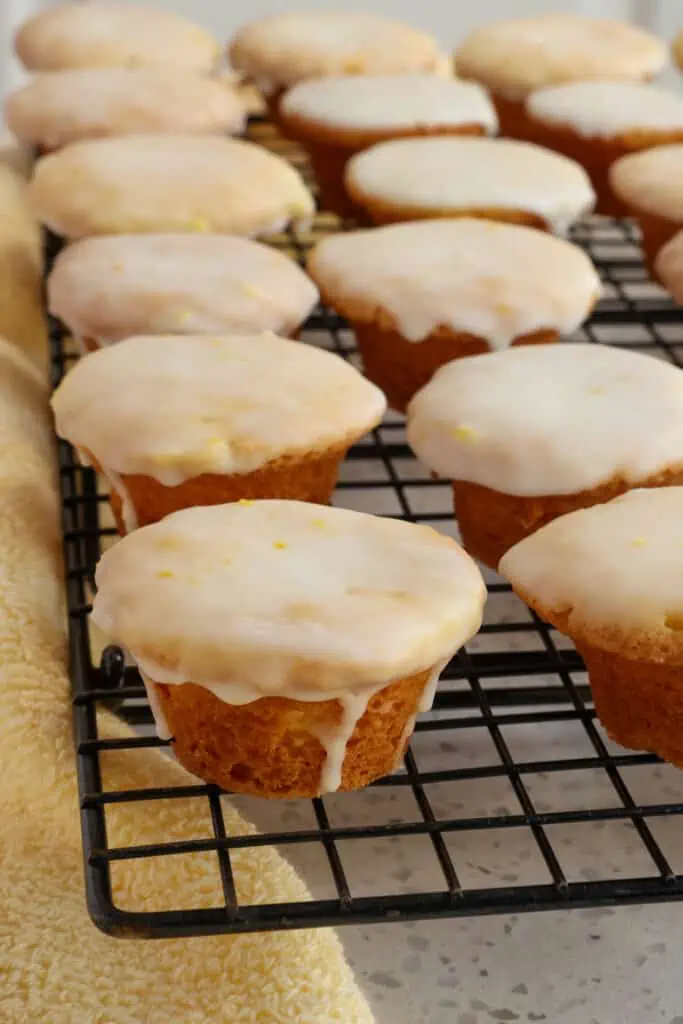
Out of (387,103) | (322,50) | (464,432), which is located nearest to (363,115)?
(387,103)

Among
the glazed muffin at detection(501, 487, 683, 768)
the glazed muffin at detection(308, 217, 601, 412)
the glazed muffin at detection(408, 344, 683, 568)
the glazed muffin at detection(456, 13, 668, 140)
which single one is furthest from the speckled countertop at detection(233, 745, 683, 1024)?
the glazed muffin at detection(456, 13, 668, 140)

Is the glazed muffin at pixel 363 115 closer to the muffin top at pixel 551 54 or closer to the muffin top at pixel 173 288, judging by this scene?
the muffin top at pixel 551 54

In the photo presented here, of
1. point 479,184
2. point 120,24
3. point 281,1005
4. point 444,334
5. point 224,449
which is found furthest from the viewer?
point 120,24

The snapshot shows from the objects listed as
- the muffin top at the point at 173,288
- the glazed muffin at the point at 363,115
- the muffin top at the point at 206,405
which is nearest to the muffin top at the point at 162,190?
the muffin top at the point at 173,288

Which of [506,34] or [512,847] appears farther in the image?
[506,34]

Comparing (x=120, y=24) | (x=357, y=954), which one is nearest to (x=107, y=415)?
(x=357, y=954)

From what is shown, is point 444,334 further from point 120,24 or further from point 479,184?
point 120,24

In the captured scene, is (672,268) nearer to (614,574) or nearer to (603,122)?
(603,122)

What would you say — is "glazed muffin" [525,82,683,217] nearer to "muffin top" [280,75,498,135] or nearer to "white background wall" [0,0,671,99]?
"muffin top" [280,75,498,135]
